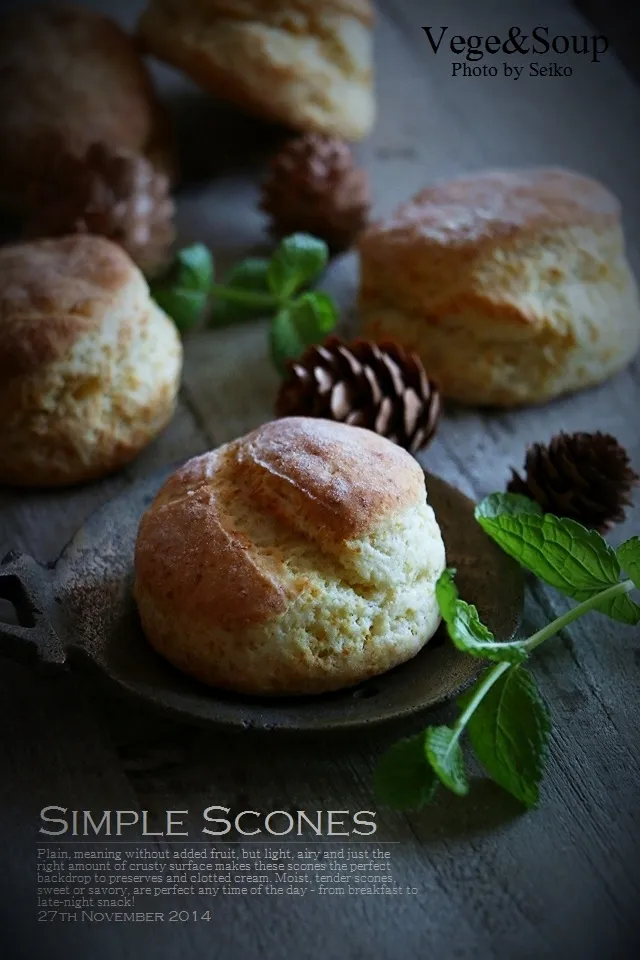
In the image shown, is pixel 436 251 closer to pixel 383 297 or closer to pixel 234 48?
pixel 383 297

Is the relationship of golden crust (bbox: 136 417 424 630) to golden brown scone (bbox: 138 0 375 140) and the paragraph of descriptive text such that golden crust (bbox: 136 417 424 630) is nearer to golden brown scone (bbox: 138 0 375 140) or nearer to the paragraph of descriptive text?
the paragraph of descriptive text

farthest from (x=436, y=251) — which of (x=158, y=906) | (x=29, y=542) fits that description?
(x=158, y=906)

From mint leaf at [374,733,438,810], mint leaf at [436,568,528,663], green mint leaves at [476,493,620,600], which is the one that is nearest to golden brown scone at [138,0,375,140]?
green mint leaves at [476,493,620,600]

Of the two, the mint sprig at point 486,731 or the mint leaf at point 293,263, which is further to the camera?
the mint leaf at point 293,263

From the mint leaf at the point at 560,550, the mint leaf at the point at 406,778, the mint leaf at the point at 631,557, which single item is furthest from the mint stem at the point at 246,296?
the mint leaf at the point at 406,778

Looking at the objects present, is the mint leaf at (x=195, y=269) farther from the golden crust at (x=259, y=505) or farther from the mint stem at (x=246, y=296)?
the golden crust at (x=259, y=505)

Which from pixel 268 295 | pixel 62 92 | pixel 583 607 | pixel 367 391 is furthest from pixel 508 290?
pixel 62 92
